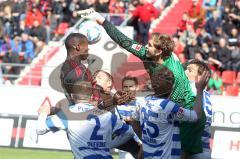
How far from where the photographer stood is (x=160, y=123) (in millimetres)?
9266

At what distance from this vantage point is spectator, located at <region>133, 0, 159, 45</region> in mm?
24589

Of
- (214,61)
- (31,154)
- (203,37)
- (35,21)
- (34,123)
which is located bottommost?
(31,154)

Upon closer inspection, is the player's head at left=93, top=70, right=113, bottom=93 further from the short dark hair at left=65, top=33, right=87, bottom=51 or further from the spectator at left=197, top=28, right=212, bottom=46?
the spectator at left=197, top=28, right=212, bottom=46

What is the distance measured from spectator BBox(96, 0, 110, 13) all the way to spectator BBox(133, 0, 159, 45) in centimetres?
145

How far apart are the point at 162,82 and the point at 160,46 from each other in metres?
0.45

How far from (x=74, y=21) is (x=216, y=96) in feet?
30.4

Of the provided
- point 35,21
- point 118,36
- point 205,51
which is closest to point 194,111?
point 118,36

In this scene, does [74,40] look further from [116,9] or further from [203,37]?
[116,9]

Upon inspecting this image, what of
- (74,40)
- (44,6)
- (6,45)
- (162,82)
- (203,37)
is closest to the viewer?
(162,82)

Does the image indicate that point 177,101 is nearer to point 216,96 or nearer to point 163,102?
point 163,102

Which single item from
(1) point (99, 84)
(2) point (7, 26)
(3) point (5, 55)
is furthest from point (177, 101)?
(2) point (7, 26)

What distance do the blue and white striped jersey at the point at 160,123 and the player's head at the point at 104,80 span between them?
0.55m

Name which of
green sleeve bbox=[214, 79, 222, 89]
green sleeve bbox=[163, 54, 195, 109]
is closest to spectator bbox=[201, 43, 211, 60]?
green sleeve bbox=[214, 79, 222, 89]

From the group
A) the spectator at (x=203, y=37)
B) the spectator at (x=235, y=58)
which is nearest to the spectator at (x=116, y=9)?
the spectator at (x=203, y=37)
